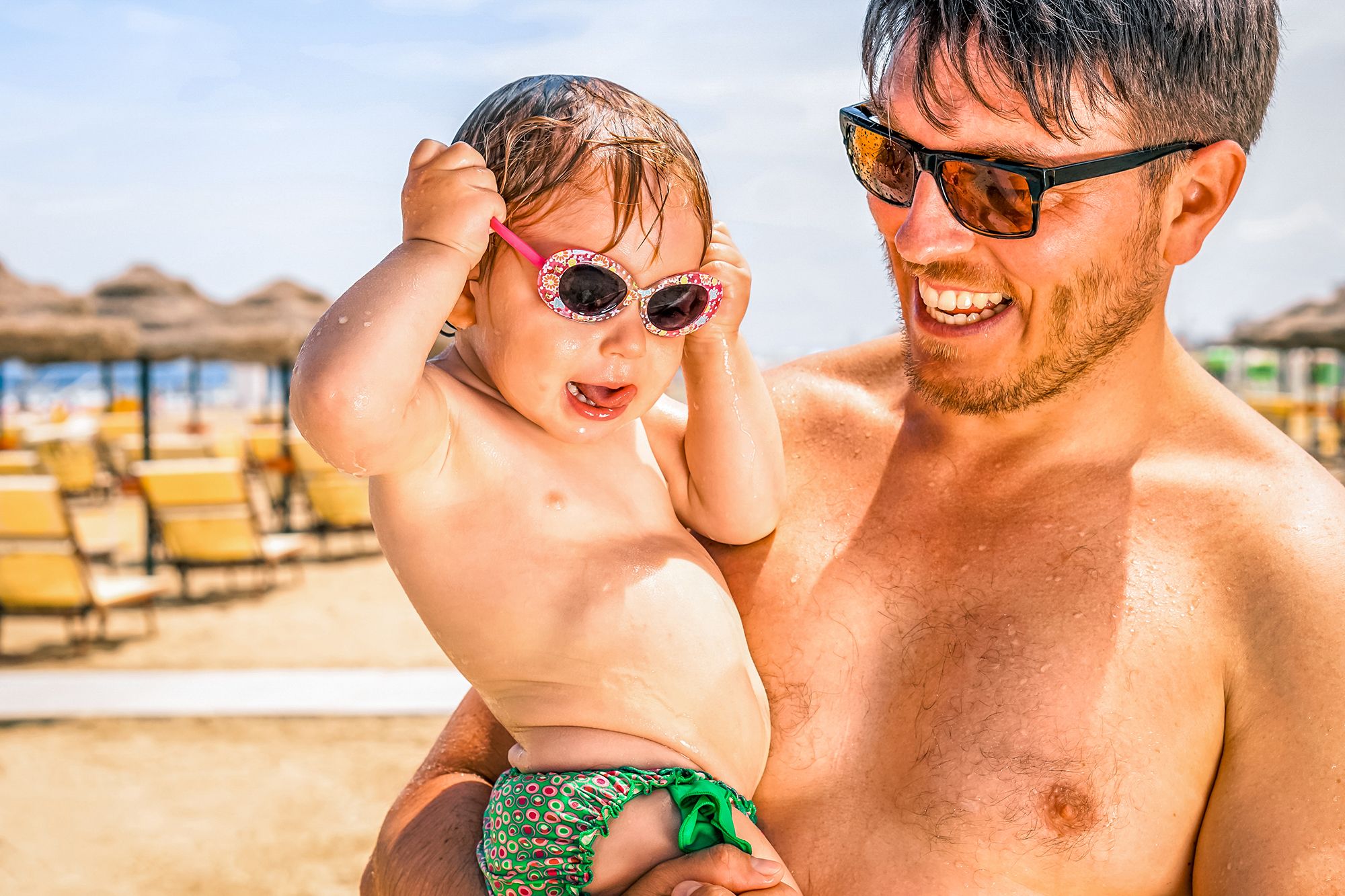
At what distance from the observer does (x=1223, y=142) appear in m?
1.82

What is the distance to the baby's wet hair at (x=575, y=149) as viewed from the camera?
163 centimetres

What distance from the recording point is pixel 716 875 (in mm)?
1441

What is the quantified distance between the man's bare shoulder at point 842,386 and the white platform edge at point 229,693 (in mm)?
5076

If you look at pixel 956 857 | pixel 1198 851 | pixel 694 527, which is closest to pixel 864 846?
pixel 956 857

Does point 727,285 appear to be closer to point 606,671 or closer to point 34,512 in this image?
point 606,671

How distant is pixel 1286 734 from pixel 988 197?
0.86 m

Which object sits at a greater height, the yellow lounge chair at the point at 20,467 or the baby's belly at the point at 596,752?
the baby's belly at the point at 596,752

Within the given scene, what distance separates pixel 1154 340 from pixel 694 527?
83 cm

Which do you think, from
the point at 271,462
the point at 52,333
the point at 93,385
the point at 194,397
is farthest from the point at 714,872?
the point at 93,385

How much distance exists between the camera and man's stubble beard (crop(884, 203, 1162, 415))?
1.82 m

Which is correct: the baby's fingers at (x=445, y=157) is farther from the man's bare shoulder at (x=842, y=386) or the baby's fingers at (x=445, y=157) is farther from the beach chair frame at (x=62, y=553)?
the beach chair frame at (x=62, y=553)

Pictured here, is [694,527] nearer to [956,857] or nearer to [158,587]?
[956,857]

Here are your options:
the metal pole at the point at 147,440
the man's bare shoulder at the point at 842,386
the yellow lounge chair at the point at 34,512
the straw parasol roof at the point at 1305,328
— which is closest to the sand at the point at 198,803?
the yellow lounge chair at the point at 34,512

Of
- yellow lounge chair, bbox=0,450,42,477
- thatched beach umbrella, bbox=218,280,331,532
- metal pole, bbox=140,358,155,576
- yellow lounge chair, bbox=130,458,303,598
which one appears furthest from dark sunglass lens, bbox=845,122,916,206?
thatched beach umbrella, bbox=218,280,331,532
